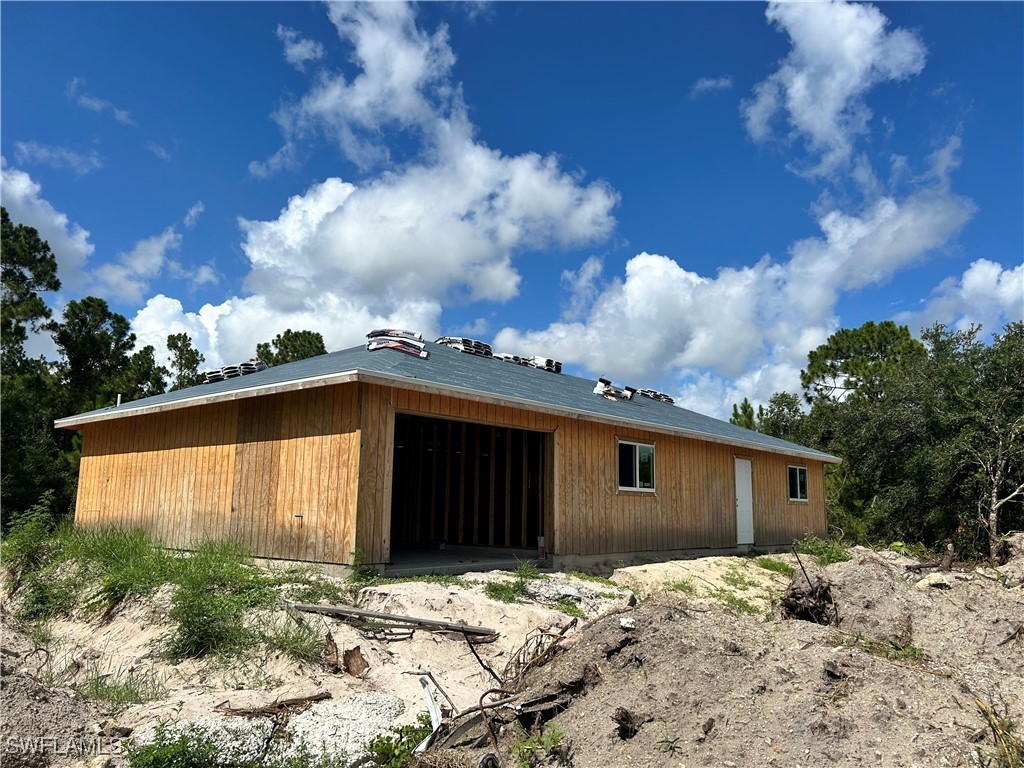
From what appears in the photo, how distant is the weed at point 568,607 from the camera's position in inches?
370

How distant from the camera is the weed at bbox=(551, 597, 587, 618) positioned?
30.8 ft

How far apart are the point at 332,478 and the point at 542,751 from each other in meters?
6.22

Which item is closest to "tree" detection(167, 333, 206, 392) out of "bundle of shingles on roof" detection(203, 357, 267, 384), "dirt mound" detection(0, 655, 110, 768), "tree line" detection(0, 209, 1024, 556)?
"tree line" detection(0, 209, 1024, 556)

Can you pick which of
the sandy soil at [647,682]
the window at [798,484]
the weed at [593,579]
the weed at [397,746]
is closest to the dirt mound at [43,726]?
the sandy soil at [647,682]

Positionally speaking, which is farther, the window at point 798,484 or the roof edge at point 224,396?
the window at point 798,484

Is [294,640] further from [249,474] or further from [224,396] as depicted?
[224,396]

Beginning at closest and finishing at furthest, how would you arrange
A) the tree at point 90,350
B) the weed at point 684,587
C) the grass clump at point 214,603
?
the grass clump at point 214,603
the weed at point 684,587
the tree at point 90,350

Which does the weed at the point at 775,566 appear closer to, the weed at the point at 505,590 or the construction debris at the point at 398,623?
the weed at the point at 505,590

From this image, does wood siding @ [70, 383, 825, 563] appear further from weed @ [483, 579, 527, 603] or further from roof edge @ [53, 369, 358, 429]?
weed @ [483, 579, 527, 603]

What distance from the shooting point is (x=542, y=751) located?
5.37 meters

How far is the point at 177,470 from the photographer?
534 inches

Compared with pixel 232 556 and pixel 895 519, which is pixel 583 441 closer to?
pixel 232 556

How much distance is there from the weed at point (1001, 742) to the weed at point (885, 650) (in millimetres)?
1316

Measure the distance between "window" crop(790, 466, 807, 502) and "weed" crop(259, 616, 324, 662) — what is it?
16.4 meters
